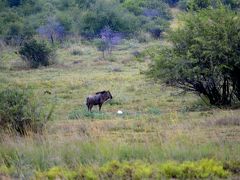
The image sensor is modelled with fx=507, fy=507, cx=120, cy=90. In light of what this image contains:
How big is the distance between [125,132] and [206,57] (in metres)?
5.67

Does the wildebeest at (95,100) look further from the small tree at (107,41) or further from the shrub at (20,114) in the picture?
the small tree at (107,41)

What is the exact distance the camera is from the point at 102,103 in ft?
61.8

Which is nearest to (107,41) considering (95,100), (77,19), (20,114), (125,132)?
(77,19)

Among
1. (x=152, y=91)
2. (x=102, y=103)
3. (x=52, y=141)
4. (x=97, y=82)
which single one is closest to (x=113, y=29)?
(x=97, y=82)

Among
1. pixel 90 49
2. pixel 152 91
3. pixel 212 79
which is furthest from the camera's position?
pixel 90 49

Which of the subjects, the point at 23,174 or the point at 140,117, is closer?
the point at 23,174

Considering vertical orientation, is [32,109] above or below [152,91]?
above

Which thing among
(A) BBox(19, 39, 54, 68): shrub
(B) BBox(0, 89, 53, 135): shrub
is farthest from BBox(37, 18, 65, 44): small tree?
(B) BBox(0, 89, 53, 135): shrub

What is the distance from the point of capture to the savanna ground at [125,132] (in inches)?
373

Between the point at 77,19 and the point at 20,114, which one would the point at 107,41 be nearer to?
the point at 77,19

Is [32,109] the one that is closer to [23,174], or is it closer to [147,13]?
[23,174]

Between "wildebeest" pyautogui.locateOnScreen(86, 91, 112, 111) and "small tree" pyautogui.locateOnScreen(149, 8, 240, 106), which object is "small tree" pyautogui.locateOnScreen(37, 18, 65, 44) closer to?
"wildebeest" pyautogui.locateOnScreen(86, 91, 112, 111)

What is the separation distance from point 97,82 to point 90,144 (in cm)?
1603

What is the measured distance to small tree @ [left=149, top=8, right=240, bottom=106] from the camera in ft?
56.3
